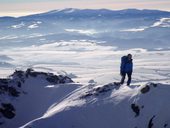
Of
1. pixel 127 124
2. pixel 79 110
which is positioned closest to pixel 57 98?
pixel 79 110

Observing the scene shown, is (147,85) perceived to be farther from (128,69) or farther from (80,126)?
(80,126)

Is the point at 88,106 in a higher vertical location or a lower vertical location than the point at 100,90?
lower

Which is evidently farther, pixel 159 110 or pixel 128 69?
pixel 128 69

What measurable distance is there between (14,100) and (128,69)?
1094 centimetres

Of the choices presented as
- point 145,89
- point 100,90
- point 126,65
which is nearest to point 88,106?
point 100,90

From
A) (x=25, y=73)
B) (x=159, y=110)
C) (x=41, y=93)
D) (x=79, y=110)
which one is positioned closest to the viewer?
(x=159, y=110)

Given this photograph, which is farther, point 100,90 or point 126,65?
point 126,65

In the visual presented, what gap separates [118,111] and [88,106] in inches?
101

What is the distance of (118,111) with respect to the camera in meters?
32.1

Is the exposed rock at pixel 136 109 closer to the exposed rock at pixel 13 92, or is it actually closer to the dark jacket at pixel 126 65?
the dark jacket at pixel 126 65

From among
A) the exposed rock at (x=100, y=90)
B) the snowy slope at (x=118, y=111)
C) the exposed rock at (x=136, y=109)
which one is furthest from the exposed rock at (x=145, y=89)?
the exposed rock at (x=100, y=90)

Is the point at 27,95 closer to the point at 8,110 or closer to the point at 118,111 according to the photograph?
the point at 8,110

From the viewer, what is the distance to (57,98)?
3859 cm

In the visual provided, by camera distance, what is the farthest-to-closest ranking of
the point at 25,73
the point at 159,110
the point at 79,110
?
1. the point at 25,73
2. the point at 79,110
3. the point at 159,110
